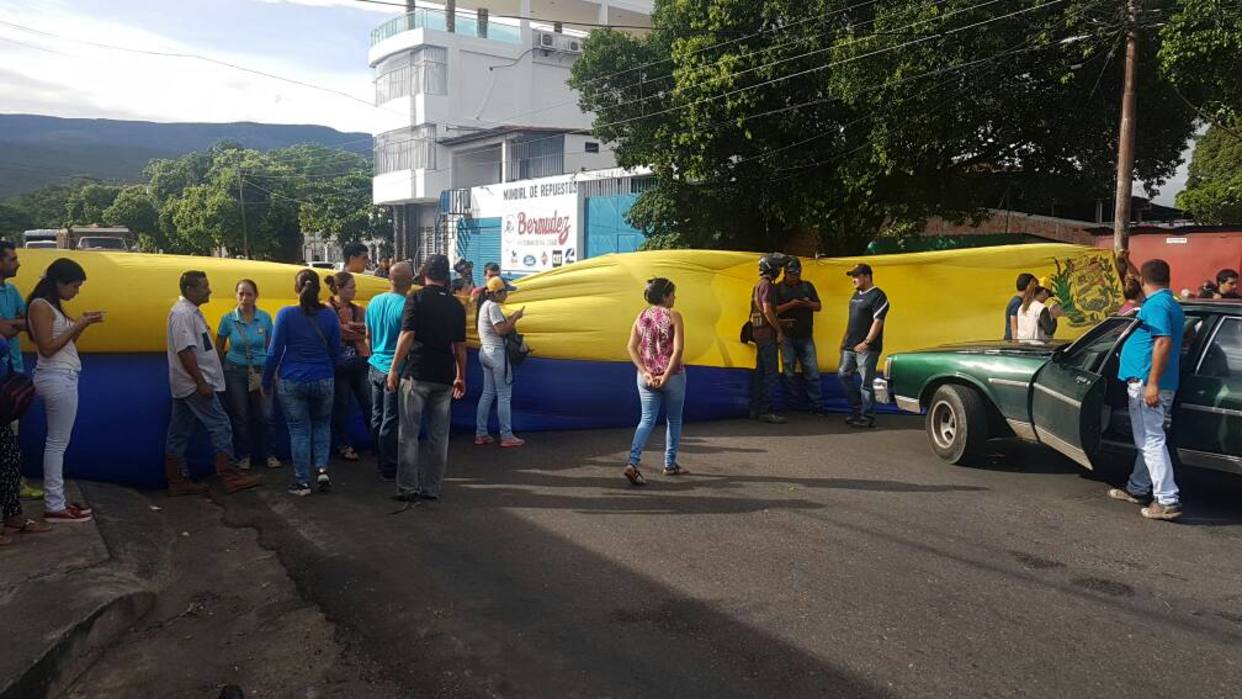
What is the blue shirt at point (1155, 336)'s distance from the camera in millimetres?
5715

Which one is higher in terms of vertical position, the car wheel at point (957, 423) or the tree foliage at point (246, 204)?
the tree foliage at point (246, 204)

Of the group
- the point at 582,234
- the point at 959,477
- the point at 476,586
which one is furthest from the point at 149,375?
the point at 582,234

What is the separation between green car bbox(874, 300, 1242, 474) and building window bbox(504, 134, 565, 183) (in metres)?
32.4

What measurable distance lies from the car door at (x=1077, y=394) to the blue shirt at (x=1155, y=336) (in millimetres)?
179

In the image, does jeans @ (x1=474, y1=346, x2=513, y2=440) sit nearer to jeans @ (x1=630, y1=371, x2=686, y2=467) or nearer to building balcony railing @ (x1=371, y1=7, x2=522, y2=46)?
jeans @ (x1=630, y1=371, x2=686, y2=467)

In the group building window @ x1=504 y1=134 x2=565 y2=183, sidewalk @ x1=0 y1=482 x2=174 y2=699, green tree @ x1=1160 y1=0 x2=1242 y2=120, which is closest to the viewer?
sidewalk @ x1=0 y1=482 x2=174 y2=699

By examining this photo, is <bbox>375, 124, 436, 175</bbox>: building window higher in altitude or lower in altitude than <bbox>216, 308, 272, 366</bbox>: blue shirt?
higher

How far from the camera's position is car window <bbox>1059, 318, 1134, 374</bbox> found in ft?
22.1

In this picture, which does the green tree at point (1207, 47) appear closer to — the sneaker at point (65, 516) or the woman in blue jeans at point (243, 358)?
the woman in blue jeans at point (243, 358)

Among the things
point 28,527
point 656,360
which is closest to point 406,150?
point 656,360

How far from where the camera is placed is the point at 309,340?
21.0 ft

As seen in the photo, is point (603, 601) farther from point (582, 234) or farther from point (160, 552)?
point (582, 234)

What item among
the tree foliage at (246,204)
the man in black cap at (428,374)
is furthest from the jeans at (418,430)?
the tree foliage at (246,204)

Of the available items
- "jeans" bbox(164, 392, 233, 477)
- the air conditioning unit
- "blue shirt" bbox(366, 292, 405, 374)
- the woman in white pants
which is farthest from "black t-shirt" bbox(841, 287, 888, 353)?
the air conditioning unit
